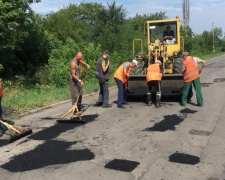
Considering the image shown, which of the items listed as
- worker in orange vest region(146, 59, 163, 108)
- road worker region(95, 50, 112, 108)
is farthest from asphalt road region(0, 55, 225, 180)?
worker in orange vest region(146, 59, 163, 108)

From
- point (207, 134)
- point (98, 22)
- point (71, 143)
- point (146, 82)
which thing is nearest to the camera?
point (71, 143)

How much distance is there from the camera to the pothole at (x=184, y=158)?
4910 mm

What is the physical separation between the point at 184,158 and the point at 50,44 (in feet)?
81.6

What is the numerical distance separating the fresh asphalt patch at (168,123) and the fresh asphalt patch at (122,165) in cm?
204

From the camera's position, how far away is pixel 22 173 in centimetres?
459

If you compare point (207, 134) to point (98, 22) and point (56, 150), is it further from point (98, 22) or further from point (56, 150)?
point (98, 22)

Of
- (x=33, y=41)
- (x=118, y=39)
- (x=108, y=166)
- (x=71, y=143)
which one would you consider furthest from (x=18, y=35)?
(x=108, y=166)

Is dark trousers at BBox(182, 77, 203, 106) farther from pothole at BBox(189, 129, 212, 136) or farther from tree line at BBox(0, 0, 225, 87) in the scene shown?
tree line at BBox(0, 0, 225, 87)

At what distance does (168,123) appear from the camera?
7406 millimetres

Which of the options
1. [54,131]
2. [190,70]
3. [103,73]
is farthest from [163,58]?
[54,131]

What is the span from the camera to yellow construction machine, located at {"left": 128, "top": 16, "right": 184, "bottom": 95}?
9984mm

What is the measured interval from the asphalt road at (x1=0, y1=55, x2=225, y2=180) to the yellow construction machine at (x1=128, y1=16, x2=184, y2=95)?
1249 millimetres

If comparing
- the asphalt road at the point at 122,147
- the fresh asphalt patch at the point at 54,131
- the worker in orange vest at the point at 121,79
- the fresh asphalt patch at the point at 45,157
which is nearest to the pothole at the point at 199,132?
the asphalt road at the point at 122,147

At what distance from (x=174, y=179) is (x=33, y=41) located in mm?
25373
